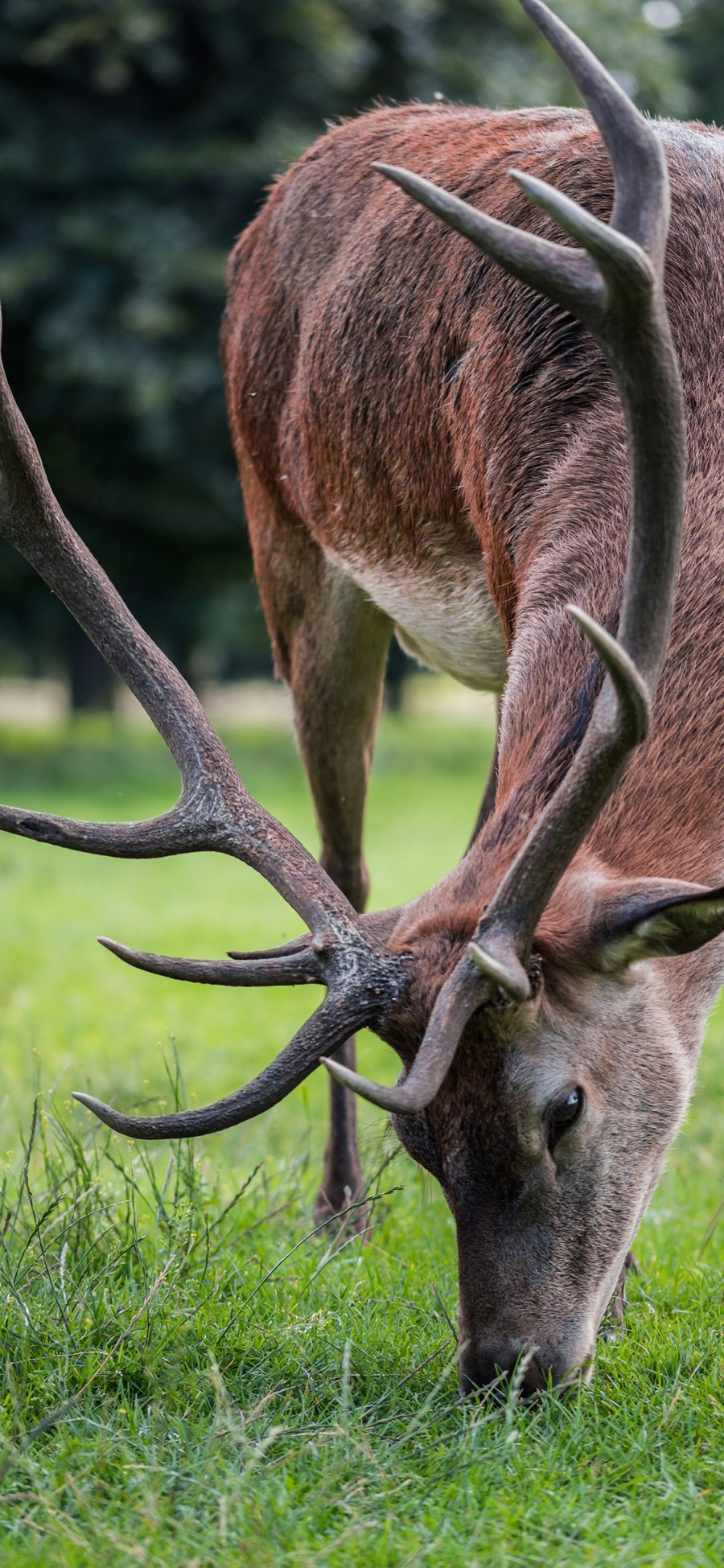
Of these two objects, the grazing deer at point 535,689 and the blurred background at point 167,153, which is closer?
the grazing deer at point 535,689

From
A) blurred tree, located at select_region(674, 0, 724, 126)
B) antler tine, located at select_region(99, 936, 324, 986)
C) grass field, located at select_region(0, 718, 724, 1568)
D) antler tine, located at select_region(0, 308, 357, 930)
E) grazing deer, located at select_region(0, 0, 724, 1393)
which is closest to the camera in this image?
grass field, located at select_region(0, 718, 724, 1568)

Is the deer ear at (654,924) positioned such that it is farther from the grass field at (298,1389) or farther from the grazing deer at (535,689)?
the grass field at (298,1389)

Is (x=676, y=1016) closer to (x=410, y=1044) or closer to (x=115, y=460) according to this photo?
(x=410, y=1044)

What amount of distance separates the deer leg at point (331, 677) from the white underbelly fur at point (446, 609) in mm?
219

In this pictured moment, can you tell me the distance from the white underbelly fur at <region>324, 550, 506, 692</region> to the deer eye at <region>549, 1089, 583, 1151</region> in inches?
63.0

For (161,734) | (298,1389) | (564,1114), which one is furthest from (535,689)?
(298,1389)

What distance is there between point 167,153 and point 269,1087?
12514 millimetres

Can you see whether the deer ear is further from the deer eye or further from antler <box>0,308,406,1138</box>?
antler <box>0,308,406,1138</box>

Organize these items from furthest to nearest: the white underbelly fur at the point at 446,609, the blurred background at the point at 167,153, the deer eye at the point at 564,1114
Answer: the blurred background at the point at 167,153, the white underbelly fur at the point at 446,609, the deer eye at the point at 564,1114

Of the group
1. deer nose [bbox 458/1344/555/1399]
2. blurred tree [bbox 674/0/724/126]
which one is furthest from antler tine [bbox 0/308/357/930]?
blurred tree [bbox 674/0/724/126]

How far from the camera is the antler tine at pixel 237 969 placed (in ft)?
9.84

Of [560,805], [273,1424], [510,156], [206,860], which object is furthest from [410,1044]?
[206,860]

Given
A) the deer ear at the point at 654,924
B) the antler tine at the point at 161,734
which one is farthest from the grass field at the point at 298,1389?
the deer ear at the point at 654,924

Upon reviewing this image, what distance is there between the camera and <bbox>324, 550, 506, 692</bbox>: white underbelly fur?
167 inches
